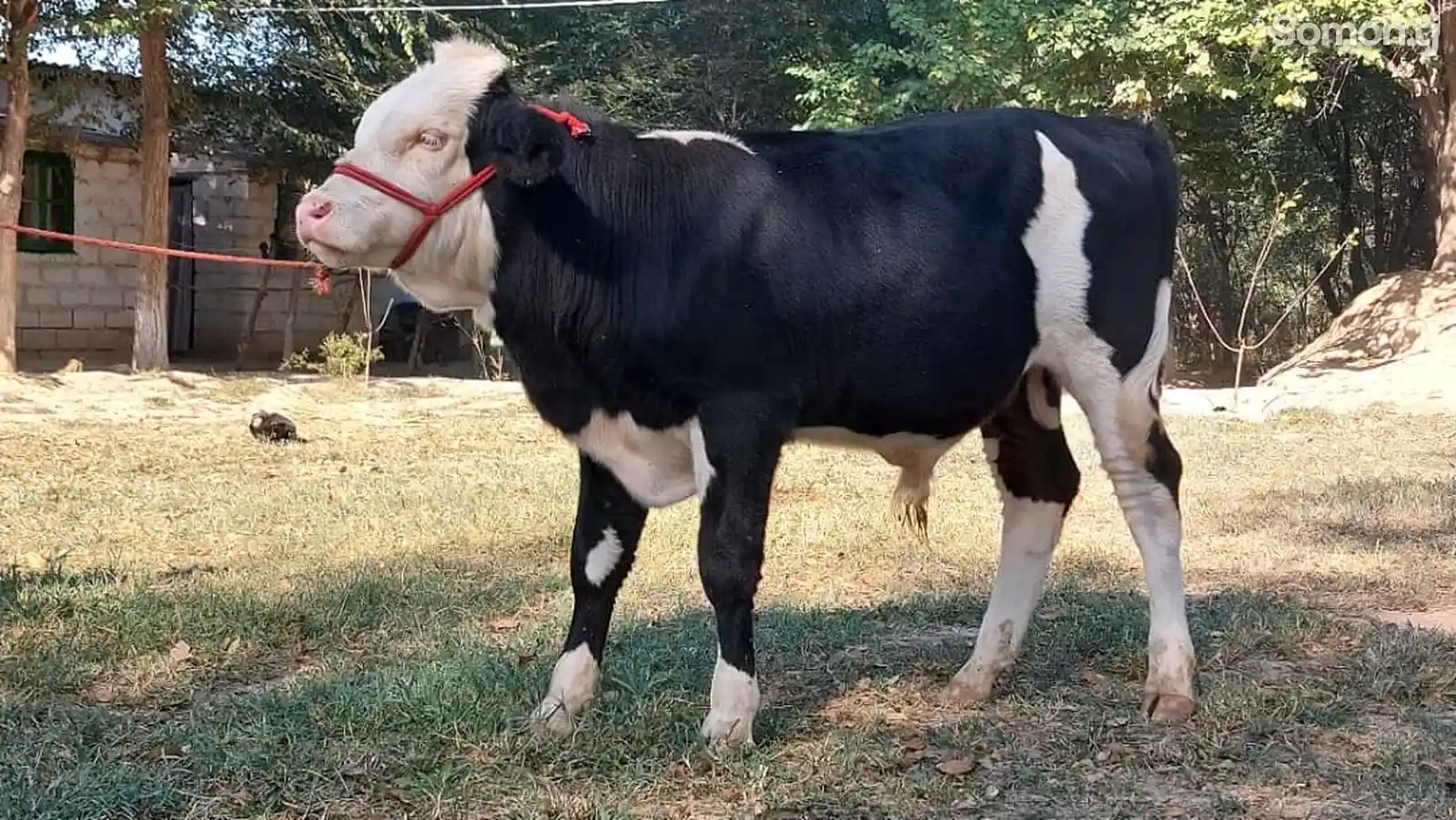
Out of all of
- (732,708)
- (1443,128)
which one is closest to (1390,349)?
(1443,128)

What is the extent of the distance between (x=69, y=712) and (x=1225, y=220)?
63.0 ft

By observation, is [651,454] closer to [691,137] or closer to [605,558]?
[605,558]

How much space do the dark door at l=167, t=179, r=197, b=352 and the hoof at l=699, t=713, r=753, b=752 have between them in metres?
17.1

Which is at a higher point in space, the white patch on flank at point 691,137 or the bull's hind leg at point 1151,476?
the white patch on flank at point 691,137

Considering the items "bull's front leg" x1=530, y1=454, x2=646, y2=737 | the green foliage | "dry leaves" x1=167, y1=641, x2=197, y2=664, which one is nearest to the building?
the green foliage

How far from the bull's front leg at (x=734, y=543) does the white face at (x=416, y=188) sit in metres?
0.74

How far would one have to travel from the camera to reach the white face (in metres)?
3.31

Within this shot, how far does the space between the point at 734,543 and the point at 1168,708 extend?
1.33 m

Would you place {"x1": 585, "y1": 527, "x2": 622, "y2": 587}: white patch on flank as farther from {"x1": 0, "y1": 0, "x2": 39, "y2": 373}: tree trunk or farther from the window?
the window

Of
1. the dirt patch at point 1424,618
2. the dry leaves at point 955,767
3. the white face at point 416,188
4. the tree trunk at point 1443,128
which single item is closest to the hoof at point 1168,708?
the dry leaves at point 955,767

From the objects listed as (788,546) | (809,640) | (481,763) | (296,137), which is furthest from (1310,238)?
(481,763)

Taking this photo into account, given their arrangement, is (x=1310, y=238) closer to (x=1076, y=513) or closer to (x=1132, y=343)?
(x=1076, y=513)

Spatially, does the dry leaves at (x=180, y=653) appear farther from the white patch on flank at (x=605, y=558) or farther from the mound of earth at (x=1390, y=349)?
the mound of earth at (x=1390, y=349)

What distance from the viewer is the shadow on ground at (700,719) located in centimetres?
322
